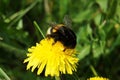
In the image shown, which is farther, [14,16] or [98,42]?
[14,16]

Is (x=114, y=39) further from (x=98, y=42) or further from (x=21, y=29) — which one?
(x=21, y=29)

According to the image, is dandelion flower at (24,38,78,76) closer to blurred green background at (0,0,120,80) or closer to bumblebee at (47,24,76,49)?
bumblebee at (47,24,76,49)

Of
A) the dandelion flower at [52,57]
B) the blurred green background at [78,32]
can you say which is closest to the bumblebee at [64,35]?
the dandelion flower at [52,57]

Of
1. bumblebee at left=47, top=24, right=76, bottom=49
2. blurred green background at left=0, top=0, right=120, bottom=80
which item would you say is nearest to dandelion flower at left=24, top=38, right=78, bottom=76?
bumblebee at left=47, top=24, right=76, bottom=49

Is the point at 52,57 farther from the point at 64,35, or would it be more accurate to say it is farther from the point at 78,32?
the point at 78,32

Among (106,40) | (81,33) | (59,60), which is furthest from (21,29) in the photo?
(59,60)

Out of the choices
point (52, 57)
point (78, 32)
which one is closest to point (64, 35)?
point (52, 57)

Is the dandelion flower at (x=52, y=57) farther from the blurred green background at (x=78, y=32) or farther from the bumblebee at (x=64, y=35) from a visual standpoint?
the blurred green background at (x=78, y=32)
